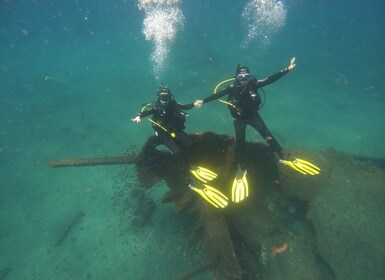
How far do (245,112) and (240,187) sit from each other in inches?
85.8

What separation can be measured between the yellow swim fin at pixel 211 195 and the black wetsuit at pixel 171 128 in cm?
75

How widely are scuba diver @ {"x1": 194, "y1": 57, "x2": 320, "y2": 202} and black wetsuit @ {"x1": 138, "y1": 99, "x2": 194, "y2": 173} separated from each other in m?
0.61

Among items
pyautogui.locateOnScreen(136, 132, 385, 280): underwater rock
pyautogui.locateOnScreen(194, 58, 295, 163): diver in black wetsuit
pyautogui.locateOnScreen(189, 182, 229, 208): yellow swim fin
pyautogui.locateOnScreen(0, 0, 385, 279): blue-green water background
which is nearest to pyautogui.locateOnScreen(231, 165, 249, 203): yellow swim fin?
pyautogui.locateOnScreen(189, 182, 229, 208): yellow swim fin

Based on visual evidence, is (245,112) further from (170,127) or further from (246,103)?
(170,127)

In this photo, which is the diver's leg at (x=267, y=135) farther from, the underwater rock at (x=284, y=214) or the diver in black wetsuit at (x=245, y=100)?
the underwater rock at (x=284, y=214)

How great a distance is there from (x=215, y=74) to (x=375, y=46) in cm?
2462

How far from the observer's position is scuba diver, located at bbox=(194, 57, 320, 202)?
6.75 metres

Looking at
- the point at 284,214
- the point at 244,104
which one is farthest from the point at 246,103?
the point at 284,214

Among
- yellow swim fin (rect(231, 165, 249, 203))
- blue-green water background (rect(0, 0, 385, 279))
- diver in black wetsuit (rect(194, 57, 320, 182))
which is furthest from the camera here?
blue-green water background (rect(0, 0, 385, 279))

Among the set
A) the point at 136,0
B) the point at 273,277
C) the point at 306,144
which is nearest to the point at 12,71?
the point at 306,144

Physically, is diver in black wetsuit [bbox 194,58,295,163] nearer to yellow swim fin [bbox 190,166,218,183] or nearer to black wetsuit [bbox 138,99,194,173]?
black wetsuit [bbox 138,99,194,173]

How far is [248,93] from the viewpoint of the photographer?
7.48 metres

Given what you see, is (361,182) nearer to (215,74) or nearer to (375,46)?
(215,74)

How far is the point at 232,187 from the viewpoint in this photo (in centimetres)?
670
